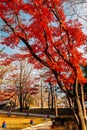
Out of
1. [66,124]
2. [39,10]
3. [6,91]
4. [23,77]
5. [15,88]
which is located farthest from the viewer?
[23,77]

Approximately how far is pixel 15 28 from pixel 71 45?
9.34 ft

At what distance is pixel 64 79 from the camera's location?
1414 centimetres

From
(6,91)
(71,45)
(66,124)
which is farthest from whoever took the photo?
(6,91)

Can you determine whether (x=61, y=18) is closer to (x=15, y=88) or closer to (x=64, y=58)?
(x=64, y=58)

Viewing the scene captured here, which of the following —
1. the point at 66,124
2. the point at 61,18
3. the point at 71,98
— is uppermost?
the point at 61,18

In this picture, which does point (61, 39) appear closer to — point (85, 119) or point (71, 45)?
point (71, 45)

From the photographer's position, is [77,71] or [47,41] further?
[77,71]

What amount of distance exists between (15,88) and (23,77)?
597 cm

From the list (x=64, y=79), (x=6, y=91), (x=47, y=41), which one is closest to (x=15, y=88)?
(x=6, y=91)

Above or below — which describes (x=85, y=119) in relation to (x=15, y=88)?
below

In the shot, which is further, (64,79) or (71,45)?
(64,79)

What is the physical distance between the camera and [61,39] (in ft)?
41.8

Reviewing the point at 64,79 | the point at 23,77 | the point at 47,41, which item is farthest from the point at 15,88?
the point at 47,41

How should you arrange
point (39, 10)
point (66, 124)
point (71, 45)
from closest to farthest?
point (39, 10)
point (71, 45)
point (66, 124)
